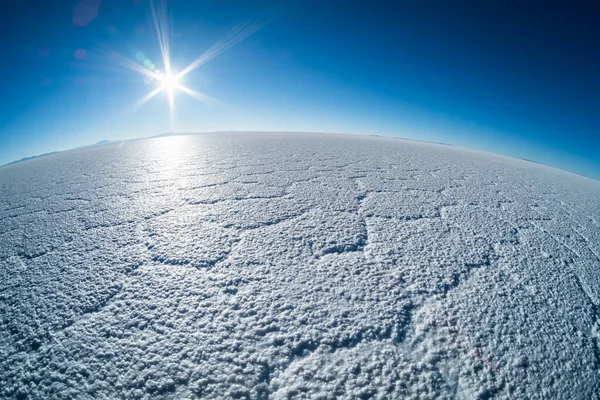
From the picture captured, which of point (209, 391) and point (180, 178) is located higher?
point (180, 178)

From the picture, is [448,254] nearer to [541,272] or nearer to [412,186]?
[541,272]

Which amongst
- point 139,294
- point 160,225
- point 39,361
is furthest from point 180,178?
point 39,361

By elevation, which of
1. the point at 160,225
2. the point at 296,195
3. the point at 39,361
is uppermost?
the point at 296,195

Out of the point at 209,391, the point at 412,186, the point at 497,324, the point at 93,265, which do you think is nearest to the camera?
the point at 209,391

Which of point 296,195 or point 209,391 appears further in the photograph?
point 296,195

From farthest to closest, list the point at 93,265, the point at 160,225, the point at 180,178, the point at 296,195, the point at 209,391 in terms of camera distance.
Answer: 1. the point at 180,178
2. the point at 296,195
3. the point at 160,225
4. the point at 93,265
5. the point at 209,391

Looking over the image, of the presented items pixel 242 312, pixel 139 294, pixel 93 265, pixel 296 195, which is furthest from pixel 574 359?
pixel 93 265

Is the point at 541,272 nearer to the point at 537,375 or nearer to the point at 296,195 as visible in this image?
the point at 537,375
